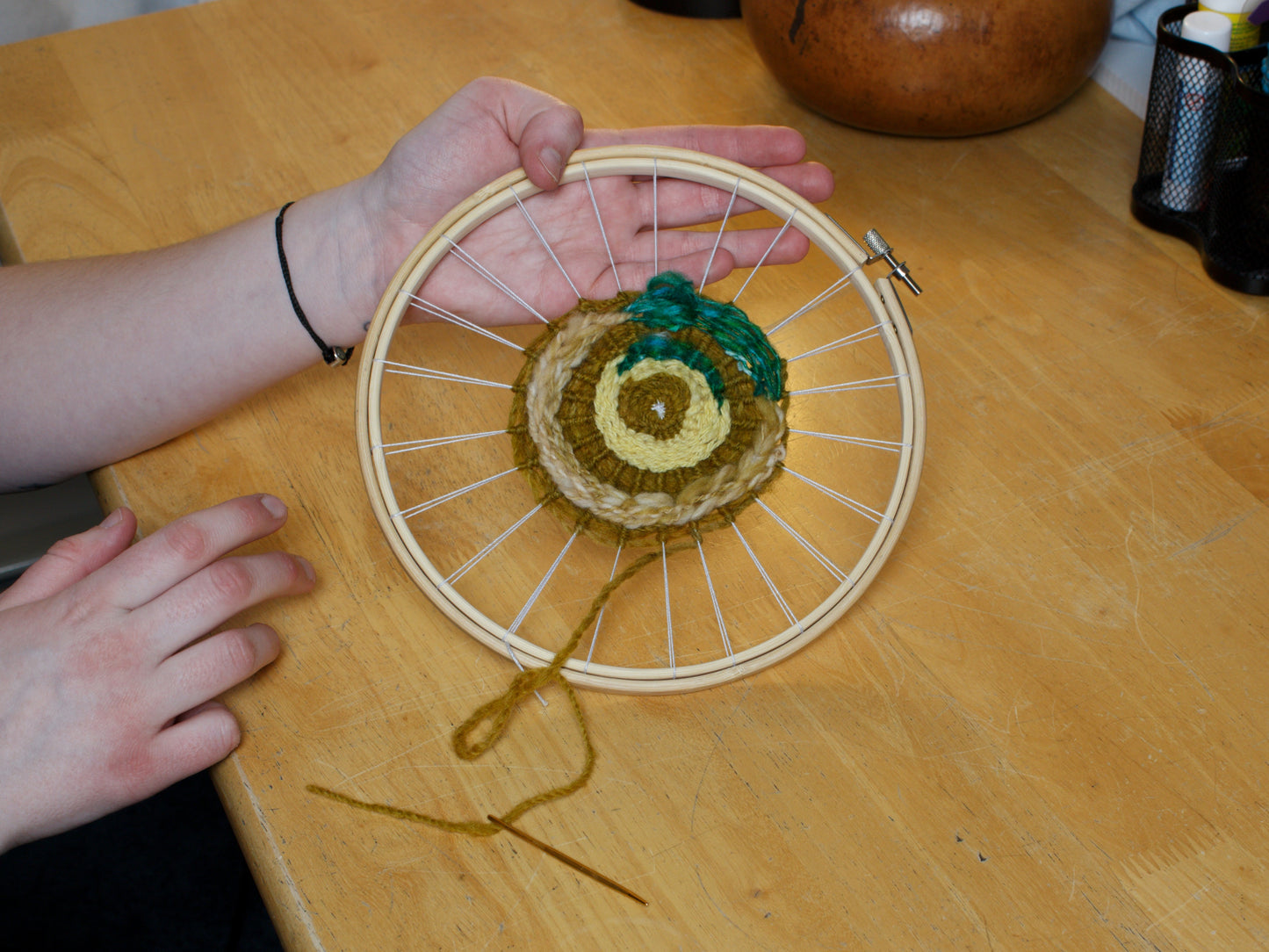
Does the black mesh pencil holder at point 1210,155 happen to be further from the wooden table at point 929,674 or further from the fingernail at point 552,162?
the fingernail at point 552,162

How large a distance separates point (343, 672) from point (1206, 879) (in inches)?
19.6

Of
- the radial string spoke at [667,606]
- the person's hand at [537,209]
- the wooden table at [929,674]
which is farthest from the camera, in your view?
the person's hand at [537,209]

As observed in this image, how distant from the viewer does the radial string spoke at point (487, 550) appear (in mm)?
667

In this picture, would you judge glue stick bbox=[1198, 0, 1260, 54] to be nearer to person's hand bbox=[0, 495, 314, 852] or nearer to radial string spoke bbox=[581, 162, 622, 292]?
radial string spoke bbox=[581, 162, 622, 292]

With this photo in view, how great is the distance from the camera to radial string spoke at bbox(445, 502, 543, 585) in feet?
2.19

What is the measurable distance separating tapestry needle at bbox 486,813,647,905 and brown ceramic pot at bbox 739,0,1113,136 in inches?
26.8

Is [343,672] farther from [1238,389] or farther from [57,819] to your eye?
[1238,389]

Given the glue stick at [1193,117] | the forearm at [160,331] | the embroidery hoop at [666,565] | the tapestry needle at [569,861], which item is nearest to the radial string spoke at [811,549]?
the embroidery hoop at [666,565]

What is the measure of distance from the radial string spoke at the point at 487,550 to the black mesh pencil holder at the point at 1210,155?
592 millimetres

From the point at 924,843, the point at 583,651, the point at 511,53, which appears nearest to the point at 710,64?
the point at 511,53

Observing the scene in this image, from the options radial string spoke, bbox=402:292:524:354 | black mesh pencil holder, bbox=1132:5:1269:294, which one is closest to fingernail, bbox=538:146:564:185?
radial string spoke, bbox=402:292:524:354

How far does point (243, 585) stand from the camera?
0.61 meters

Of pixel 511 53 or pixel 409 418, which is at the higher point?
pixel 511 53

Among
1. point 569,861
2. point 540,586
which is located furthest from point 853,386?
point 569,861
